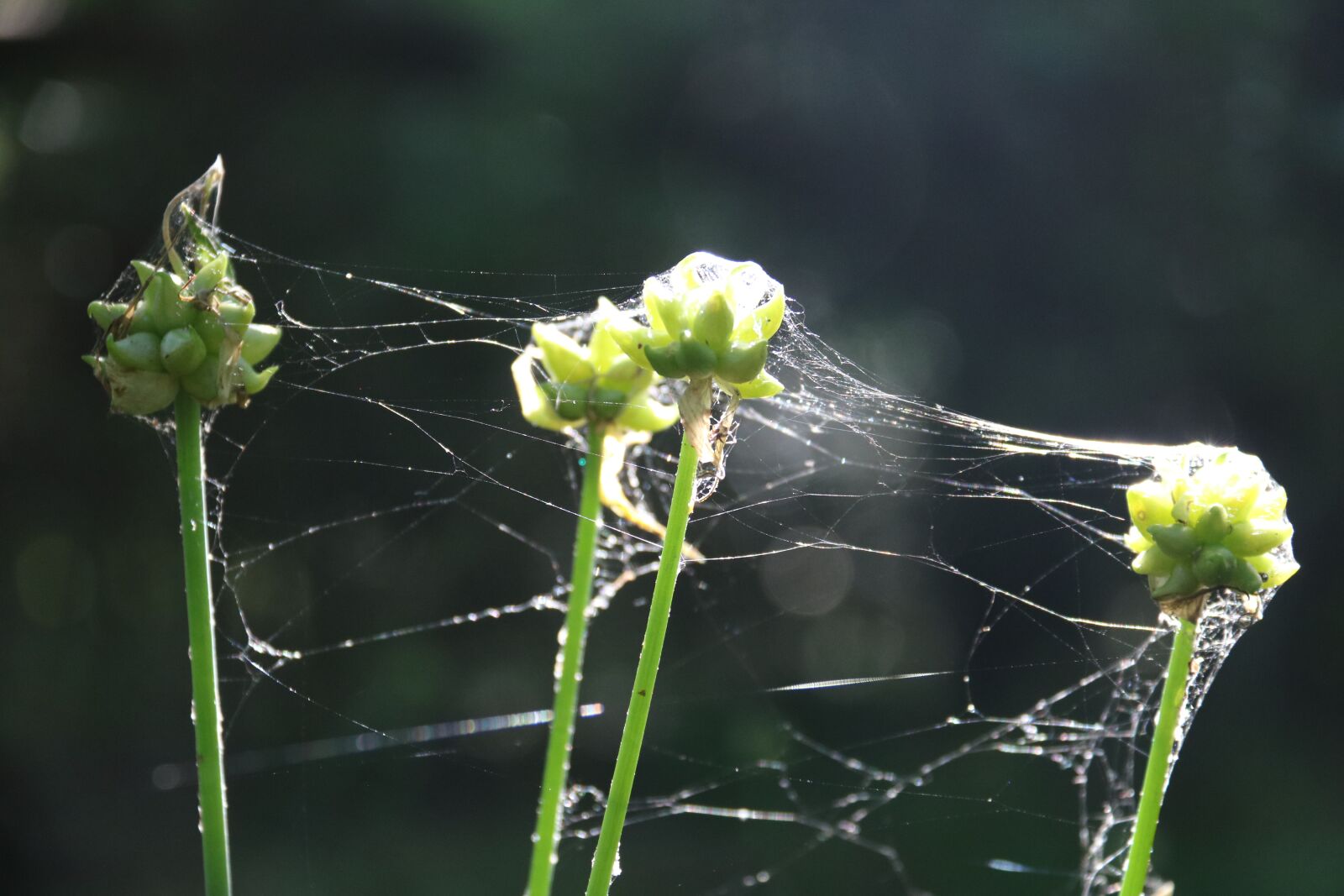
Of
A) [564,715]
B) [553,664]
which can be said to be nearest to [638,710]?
[564,715]

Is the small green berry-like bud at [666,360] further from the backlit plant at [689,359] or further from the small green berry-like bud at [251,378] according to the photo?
the small green berry-like bud at [251,378]

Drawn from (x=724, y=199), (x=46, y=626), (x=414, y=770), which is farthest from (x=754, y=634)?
(x=46, y=626)

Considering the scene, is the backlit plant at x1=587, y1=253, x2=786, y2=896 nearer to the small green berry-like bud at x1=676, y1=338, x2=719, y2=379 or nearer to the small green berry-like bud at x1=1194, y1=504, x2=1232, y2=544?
the small green berry-like bud at x1=676, y1=338, x2=719, y2=379

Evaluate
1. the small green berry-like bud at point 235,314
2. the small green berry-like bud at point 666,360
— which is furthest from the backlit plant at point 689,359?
the small green berry-like bud at point 235,314

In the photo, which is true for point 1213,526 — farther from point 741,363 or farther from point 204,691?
point 204,691

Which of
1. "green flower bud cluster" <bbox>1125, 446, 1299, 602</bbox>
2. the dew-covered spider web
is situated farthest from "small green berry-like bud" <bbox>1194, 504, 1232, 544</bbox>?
the dew-covered spider web
